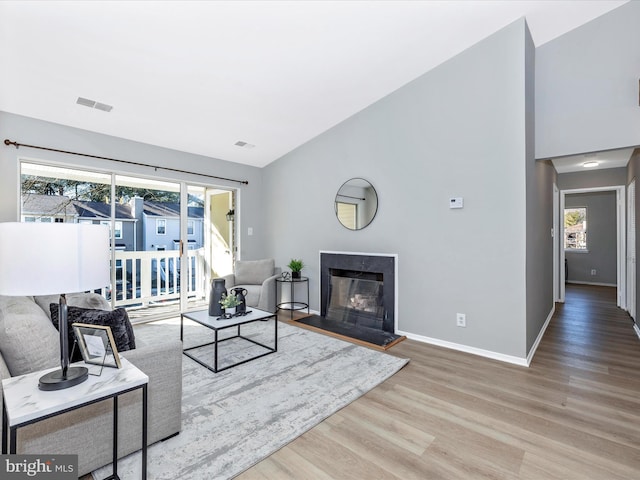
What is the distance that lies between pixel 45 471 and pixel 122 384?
505 millimetres

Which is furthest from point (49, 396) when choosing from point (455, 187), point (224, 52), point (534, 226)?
point (534, 226)

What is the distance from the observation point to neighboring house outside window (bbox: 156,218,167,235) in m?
4.58

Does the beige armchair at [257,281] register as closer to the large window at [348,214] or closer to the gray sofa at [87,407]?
the large window at [348,214]

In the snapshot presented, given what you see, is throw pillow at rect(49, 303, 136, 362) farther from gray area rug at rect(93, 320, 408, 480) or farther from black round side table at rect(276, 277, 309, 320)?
black round side table at rect(276, 277, 309, 320)

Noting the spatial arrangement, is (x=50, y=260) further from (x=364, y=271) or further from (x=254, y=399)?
(x=364, y=271)

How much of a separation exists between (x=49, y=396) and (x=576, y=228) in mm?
9863

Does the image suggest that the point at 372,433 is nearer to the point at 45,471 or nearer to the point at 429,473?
the point at 429,473

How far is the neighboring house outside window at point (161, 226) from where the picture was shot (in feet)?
15.0

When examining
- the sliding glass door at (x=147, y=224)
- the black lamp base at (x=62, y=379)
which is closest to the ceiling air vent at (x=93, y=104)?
the sliding glass door at (x=147, y=224)

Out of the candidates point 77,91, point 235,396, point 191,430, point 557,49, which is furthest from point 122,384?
point 557,49

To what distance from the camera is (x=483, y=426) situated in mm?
1987

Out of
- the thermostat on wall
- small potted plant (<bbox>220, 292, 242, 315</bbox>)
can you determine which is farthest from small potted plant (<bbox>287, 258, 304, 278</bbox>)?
the thermostat on wall

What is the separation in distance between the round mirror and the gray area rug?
1531mm

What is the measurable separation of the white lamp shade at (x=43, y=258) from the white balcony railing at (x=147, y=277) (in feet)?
11.0
